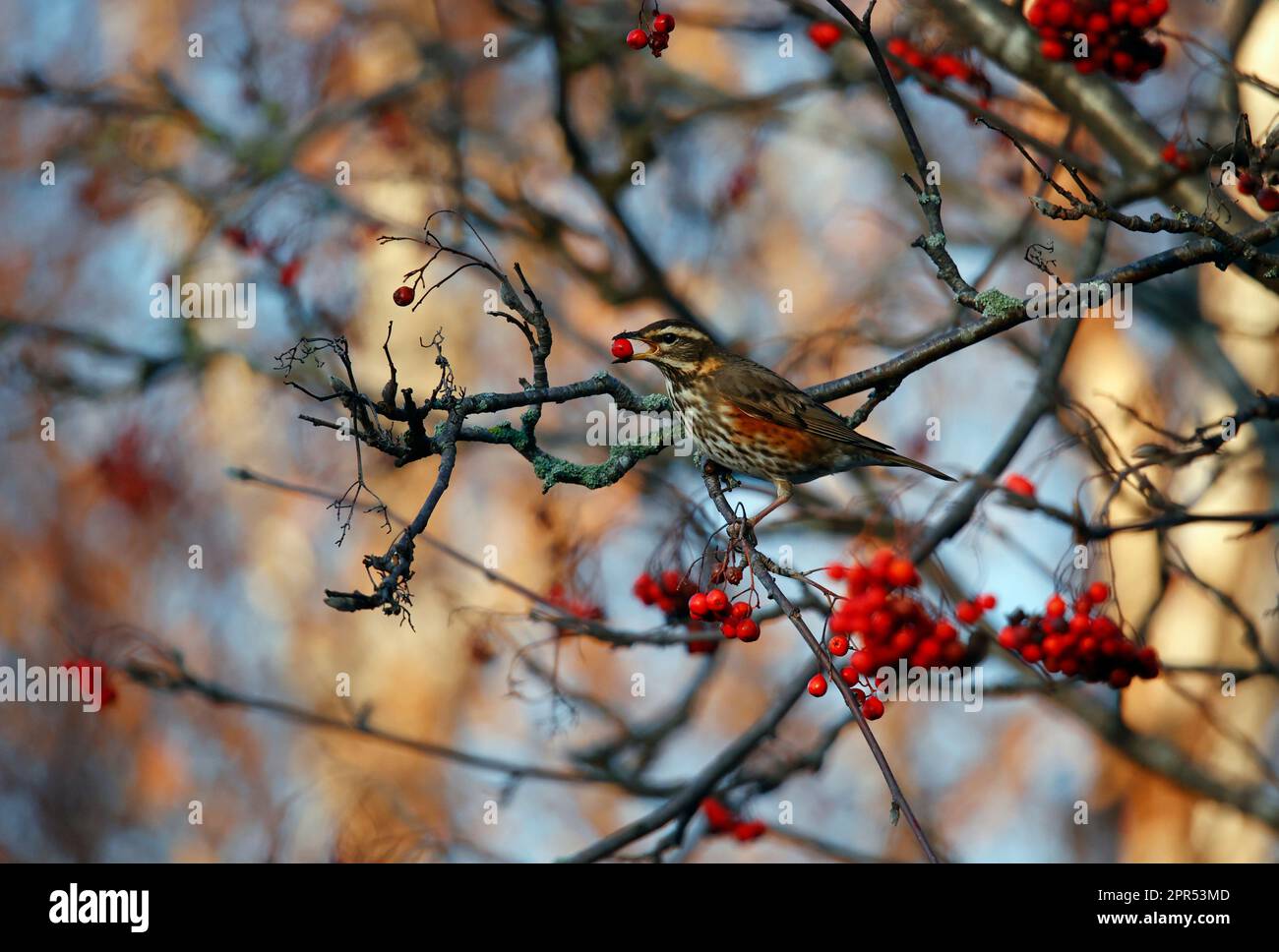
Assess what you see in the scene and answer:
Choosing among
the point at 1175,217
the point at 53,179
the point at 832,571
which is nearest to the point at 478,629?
the point at 832,571

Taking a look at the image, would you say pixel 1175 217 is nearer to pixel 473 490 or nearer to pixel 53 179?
pixel 53 179

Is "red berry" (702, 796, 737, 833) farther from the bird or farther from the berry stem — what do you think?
the berry stem

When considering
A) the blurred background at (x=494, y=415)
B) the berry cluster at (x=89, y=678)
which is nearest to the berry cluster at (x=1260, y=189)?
the blurred background at (x=494, y=415)

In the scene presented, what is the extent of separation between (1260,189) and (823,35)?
3.04 meters

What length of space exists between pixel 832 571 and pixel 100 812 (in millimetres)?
12505

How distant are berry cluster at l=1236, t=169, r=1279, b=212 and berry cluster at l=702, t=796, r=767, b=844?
12.8 ft

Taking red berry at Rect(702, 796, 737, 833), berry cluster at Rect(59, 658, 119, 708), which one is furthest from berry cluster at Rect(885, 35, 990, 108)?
berry cluster at Rect(59, 658, 119, 708)

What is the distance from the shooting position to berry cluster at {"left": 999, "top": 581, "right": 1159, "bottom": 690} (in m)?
4.11

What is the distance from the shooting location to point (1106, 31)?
4926mm

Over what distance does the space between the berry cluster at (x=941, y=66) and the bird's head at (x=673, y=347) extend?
5.99 ft

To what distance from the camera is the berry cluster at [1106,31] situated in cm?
481

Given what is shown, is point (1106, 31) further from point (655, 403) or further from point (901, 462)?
point (655, 403)

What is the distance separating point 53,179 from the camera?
433 inches

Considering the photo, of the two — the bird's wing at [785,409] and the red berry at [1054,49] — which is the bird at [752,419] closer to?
the bird's wing at [785,409]
